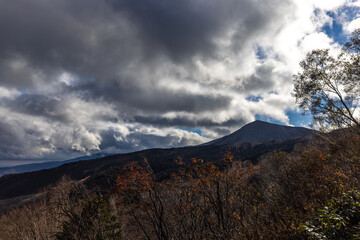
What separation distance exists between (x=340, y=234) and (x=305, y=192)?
5957 millimetres

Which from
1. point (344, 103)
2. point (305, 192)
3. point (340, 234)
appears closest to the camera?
point (340, 234)

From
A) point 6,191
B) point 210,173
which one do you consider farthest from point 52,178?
point 210,173

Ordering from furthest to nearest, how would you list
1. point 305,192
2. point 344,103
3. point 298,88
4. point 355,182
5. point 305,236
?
1. point 298,88
2. point 344,103
3. point 305,192
4. point 355,182
5. point 305,236

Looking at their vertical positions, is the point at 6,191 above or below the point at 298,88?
below

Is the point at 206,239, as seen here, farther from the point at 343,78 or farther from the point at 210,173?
the point at 343,78

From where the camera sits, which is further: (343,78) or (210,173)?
(343,78)

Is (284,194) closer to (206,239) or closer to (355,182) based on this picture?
(355,182)

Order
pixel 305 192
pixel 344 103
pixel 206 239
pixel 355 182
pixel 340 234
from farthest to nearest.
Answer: pixel 344 103 < pixel 305 192 < pixel 206 239 < pixel 355 182 < pixel 340 234

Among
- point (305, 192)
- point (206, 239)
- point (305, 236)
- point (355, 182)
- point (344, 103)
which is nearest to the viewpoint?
point (305, 236)

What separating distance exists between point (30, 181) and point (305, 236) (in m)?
273

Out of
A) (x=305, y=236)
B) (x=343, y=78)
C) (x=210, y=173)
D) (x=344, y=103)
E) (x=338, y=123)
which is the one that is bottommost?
(x=305, y=236)

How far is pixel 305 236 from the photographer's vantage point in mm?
5910

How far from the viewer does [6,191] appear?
641 ft

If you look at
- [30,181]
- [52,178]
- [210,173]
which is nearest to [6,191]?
[30,181]
